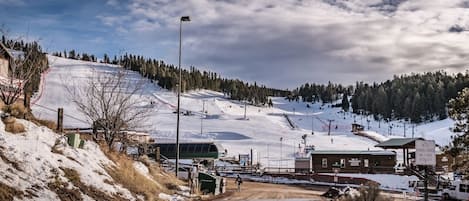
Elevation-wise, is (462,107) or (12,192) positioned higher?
(462,107)

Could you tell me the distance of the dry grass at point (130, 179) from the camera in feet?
70.6

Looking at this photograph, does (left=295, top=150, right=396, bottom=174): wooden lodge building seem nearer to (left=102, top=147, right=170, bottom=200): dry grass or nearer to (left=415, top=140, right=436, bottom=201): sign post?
(left=102, top=147, right=170, bottom=200): dry grass

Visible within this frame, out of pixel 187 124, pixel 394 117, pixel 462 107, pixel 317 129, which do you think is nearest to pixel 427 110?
pixel 394 117

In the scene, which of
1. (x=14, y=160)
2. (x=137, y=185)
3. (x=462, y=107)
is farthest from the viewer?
(x=462, y=107)

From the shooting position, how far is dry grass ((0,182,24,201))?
43.5 ft

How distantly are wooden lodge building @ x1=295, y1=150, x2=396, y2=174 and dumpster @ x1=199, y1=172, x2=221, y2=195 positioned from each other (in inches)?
1251

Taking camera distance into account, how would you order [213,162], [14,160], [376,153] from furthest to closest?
[213,162] → [376,153] → [14,160]

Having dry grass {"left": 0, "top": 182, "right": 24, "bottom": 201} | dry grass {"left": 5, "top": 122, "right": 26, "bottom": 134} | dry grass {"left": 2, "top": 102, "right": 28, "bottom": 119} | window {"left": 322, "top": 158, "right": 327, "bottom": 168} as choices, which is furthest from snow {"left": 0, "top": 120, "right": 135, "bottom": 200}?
window {"left": 322, "top": 158, "right": 327, "bottom": 168}

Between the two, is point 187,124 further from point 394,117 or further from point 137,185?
point 137,185

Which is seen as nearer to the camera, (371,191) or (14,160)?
(14,160)

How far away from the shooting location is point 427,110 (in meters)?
185

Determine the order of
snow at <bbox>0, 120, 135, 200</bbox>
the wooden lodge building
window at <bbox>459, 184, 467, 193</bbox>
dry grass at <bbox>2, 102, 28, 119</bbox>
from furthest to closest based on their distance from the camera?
the wooden lodge building, window at <bbox>459, 184, 467, 193</bbox>, dry grass at <bbox>2, 102, 28, 119</bbox>, snow at <bbox>0, 120, 135, 200</bbox>

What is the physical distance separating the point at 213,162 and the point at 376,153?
21787 mm

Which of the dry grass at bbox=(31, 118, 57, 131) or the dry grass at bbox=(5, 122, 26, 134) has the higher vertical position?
the dry grass at bbox=(31, 118, 57, 131)
